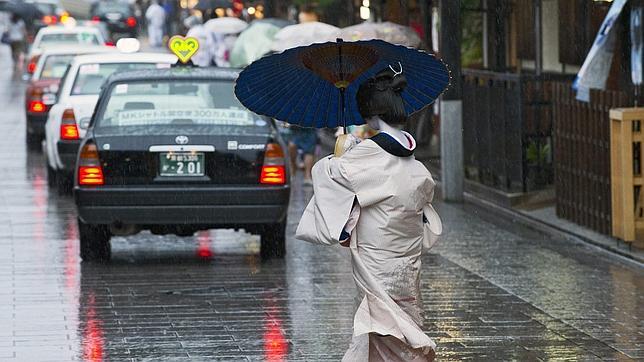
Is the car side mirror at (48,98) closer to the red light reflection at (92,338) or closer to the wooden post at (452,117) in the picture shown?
the wooden post at (452,117)

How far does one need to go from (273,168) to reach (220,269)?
919 millimetres

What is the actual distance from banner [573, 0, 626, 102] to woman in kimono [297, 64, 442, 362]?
23.2 feet

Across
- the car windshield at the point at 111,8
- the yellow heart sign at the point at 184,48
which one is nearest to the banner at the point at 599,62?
the yellow heart sign at the point at 184,48

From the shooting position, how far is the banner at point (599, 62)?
13078mm

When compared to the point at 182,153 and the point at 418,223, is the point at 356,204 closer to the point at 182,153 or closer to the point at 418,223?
the point at 418,223

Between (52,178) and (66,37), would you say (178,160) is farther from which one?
(66,37)

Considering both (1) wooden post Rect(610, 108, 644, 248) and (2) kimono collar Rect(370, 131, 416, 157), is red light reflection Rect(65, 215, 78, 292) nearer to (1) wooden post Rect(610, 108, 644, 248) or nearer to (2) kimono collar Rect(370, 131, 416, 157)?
(1) wooden post Rect(610, 108, 644, 248)

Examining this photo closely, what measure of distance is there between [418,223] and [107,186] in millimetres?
5482

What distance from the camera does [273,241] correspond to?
39.5 ft

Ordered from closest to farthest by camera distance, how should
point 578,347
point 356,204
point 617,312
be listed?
1. point 356,204
2. point 578,347
3. point 617,312

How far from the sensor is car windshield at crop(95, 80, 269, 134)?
11.7 metres

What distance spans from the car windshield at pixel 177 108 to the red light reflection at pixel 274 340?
252cm

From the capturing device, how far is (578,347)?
852cm

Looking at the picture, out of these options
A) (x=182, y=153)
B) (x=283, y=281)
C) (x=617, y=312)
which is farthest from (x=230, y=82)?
(x=617, y=312)
